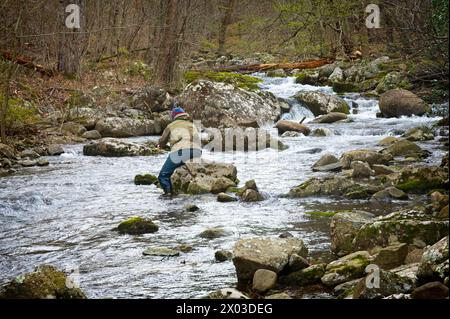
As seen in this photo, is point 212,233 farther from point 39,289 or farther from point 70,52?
point 70,52

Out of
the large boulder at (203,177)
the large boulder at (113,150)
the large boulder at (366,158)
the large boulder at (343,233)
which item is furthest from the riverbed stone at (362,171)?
the large boulder at (113,150)

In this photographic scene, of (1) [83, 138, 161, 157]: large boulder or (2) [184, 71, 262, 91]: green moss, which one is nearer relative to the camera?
(1) [83, 138, 161, 157]: large boulder

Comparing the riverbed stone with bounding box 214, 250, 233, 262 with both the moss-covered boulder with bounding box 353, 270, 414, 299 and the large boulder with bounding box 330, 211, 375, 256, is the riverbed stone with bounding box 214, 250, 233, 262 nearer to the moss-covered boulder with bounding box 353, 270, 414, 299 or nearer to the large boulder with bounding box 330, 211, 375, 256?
the large boulder with bounding box 330, 211, 375, 256

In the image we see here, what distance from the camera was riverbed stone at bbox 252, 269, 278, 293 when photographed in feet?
20.1

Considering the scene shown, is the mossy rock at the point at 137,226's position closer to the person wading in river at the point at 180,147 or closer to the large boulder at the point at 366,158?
the person wading in river at the point at 180,147

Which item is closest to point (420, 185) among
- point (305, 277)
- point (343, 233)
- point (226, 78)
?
point (343, 233)

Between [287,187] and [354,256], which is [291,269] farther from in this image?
[287,187]

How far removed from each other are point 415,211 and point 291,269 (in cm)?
194

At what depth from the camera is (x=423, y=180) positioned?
10328 mm

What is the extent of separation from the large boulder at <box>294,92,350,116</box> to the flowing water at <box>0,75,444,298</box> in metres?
4.75

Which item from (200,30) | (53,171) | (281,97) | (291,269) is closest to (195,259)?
(291,269)

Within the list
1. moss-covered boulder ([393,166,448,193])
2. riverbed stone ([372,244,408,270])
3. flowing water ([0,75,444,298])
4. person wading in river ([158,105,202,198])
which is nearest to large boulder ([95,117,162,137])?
flowing water ([0,75,444,298])

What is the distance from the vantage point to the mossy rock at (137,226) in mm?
8711

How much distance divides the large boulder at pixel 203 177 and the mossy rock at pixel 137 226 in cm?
263
